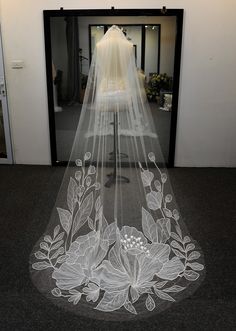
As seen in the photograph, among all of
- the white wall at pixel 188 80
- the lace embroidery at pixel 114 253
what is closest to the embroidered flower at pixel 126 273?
the lace embroidery at pixel 114 253

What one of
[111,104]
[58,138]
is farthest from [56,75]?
[111,104]

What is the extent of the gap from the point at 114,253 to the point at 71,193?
54 centimetres

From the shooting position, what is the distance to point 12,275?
2.07 metres

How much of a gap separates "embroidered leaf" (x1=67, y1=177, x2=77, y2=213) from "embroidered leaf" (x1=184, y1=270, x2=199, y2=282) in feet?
2.94

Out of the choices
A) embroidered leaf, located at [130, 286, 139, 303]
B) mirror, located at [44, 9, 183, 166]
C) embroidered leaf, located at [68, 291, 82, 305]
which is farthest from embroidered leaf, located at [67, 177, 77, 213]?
mirror, located at [44, 9, 183, 166]

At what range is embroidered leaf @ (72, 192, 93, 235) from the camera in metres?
2.31

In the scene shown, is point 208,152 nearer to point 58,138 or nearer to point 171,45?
point 171,45

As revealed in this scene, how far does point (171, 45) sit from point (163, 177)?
175cm

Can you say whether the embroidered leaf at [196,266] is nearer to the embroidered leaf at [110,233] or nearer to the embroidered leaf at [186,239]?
the embroidered leaf at [186,239]

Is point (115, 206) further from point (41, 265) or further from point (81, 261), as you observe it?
point (41, 265)

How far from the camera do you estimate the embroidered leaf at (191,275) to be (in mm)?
2049

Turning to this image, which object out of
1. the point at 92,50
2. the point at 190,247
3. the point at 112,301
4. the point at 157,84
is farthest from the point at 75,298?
the point at 157,84

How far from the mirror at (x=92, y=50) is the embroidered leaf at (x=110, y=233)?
149cm

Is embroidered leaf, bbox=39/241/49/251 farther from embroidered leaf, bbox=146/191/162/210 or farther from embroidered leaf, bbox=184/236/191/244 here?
embroidered leaf, bbox=184/236/191/244
